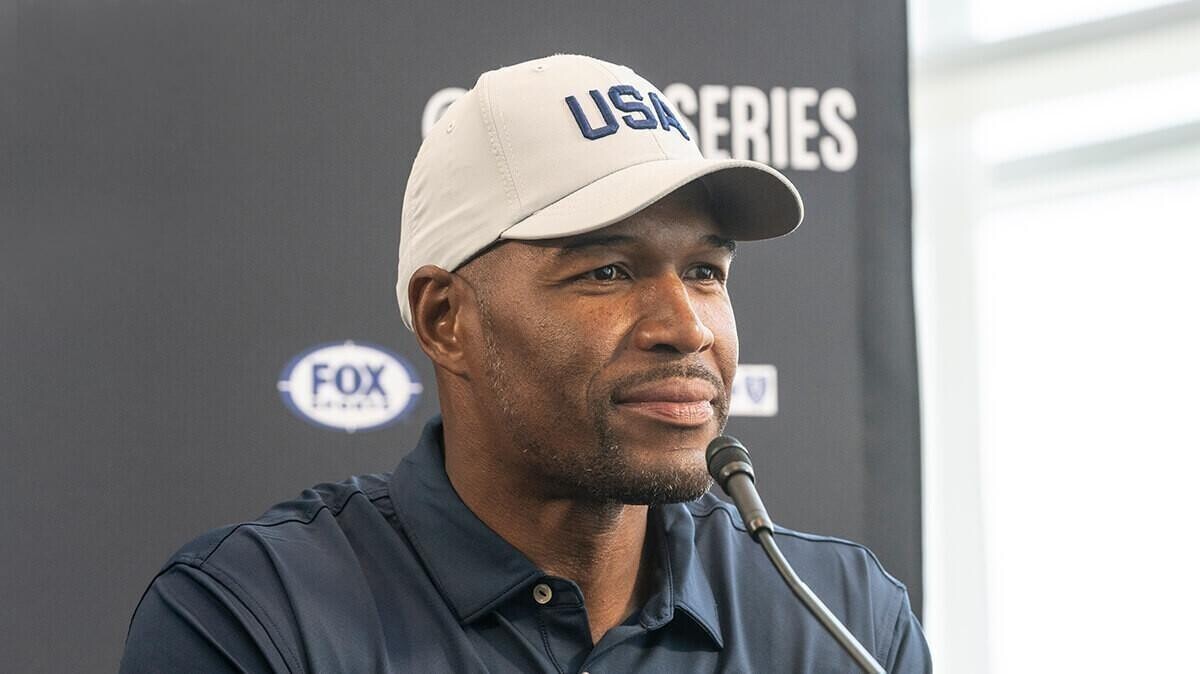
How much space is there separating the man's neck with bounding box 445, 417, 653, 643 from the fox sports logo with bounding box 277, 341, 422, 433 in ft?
1.38

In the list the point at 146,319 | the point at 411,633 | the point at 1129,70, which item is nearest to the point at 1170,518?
the point at 1129,70

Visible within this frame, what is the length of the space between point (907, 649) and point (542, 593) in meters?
0.41

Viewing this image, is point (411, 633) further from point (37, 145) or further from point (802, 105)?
point (802, 105)

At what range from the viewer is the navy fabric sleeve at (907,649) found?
147 cm

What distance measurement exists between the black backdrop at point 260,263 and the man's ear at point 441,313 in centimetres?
38

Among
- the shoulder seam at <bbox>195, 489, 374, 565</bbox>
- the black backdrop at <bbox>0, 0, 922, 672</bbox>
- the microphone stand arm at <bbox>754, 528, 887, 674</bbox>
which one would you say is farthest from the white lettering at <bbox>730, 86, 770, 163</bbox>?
the microphone stand arm at <bbox>754, 528, 887, 674</bbox>

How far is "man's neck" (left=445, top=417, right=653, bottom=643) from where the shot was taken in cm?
138

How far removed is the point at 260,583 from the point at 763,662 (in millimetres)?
477

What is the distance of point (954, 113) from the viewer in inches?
84.4

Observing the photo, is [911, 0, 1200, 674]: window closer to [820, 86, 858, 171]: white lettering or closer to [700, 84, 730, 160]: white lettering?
[820, 86, 858, 171]: white lettering

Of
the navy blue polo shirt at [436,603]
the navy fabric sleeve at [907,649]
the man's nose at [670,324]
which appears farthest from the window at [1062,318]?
the man's nose at [670,324]

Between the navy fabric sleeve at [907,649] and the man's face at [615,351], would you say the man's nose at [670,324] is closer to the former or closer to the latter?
the man's face at [615,351]

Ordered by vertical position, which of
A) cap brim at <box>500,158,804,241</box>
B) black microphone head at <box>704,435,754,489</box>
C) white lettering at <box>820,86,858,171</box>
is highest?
white lettering at <box>820,86,858,171</box>

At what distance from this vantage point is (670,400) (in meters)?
1.28
